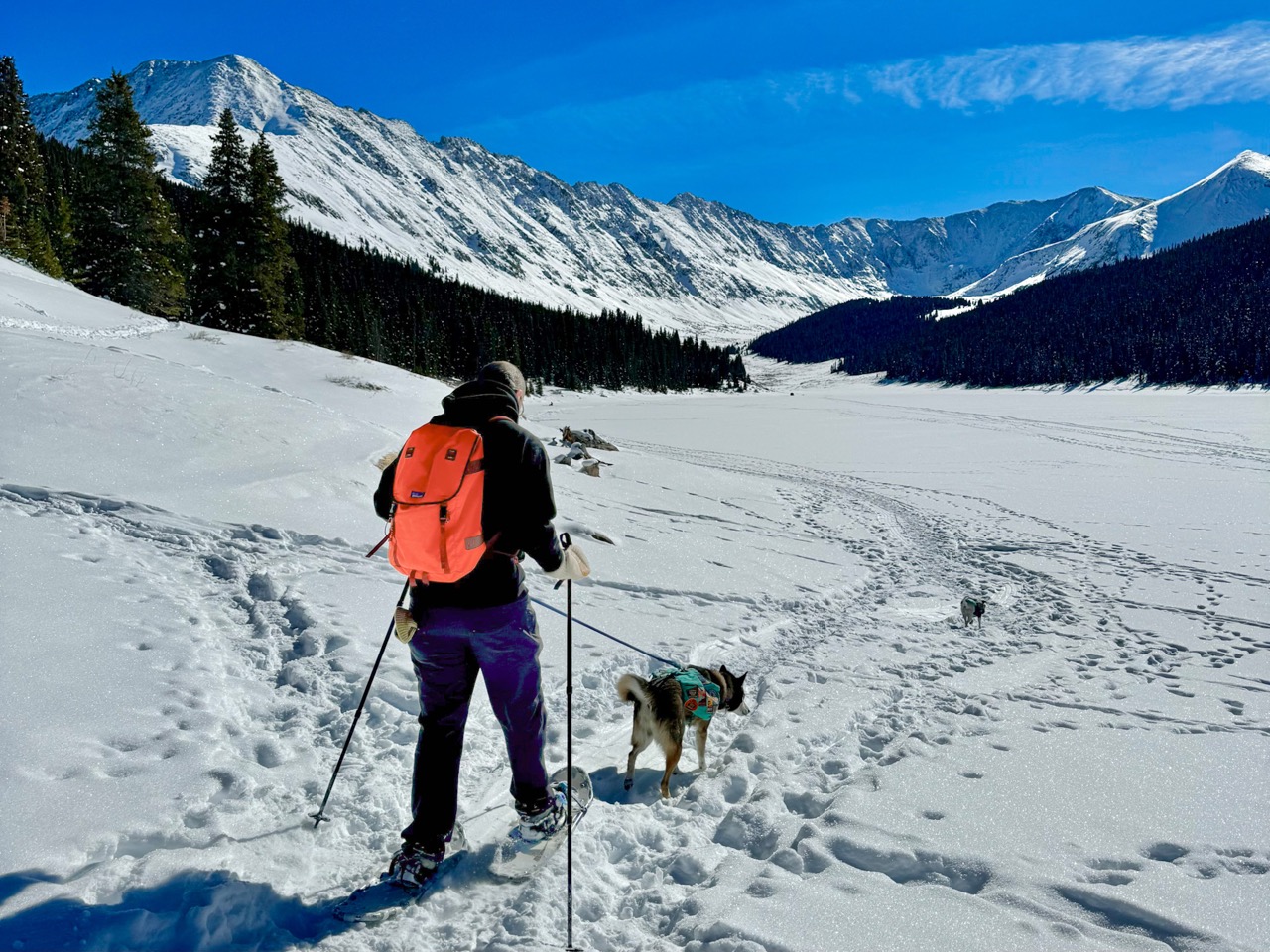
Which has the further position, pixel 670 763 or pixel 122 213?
pixel 122 213

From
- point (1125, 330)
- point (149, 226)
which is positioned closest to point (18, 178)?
point (149, 226)

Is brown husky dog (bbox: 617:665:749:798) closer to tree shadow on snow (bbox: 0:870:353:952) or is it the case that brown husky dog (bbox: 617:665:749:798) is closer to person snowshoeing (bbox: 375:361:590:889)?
person snowshoeing (bbox: 375:361:590:889)

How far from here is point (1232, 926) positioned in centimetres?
315

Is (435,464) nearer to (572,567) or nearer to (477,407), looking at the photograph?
(477,407)

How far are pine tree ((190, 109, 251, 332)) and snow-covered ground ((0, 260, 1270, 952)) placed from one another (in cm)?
2354

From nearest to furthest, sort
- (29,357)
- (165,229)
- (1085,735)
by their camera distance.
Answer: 1. (1085,735)
2. (29,357)
3. (165,229)

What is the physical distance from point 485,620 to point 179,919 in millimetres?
1902

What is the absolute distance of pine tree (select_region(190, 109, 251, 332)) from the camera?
3195 cm

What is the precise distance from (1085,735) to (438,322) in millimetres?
88459

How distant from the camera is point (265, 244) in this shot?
33188 millimetres

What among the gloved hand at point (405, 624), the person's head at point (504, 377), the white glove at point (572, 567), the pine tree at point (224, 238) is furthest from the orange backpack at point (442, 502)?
the pine tree at point (224, 238)

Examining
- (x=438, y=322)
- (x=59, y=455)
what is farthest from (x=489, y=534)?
(x=438, y=322)

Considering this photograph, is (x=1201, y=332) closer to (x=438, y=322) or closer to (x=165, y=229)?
(x=438, y=322)

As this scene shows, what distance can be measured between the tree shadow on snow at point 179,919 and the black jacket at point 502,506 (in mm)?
1553
